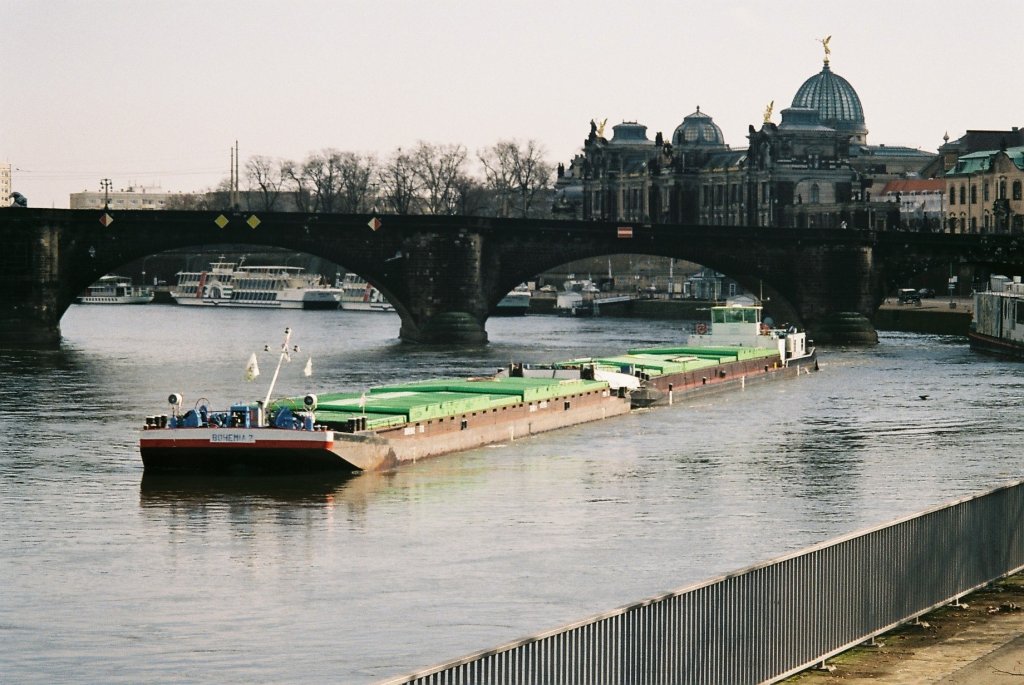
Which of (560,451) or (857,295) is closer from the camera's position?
(560,451)

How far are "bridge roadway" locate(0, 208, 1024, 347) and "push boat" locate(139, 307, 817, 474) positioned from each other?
36.9 m

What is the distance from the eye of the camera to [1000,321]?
114m

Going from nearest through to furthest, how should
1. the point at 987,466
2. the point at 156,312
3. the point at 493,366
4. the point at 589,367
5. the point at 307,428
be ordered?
the point at 307,428
the point at 987,466
the point at 589,367
the point at 493,366
the point at 156,312

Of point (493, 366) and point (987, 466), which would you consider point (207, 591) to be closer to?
point (987, 466)

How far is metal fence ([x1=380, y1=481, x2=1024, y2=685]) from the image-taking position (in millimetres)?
19719

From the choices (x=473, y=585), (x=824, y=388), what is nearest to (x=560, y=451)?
(x=473, y=585)

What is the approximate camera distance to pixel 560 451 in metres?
58.7

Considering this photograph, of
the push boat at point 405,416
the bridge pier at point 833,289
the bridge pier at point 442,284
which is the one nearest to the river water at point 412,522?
the push boat at point 405,416

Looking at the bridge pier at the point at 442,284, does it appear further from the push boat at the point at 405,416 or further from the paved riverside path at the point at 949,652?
the paved riverside path at the point at 949,652

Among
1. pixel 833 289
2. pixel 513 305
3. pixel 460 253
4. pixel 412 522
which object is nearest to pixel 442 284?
pixel 460 253

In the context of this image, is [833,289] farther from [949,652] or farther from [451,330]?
[949,652]

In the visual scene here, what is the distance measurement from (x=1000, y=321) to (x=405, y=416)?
67401mm

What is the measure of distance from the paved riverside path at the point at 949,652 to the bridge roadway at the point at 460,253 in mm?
90414

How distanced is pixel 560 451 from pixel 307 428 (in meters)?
11.4
